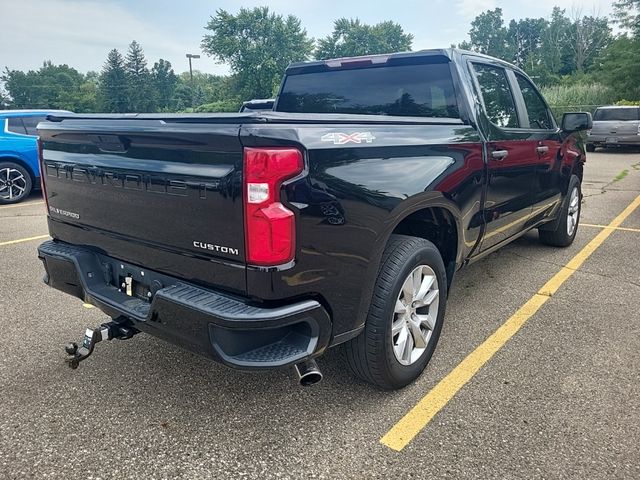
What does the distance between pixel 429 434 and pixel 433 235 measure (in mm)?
1261

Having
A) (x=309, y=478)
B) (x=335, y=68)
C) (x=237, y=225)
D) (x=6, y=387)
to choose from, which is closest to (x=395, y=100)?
(x=335, y=68)

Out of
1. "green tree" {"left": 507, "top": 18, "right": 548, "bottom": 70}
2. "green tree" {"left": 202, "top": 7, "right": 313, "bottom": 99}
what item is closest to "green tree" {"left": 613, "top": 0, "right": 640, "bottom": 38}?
"green tree" {"left": 202, "top": 7, "right": 313, "bottom": 99}

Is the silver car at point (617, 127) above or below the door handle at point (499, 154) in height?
below

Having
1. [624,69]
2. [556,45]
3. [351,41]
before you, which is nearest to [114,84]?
[351,41]

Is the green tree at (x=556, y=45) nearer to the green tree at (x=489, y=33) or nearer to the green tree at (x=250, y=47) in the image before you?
the green tree at (x=489, y=33)

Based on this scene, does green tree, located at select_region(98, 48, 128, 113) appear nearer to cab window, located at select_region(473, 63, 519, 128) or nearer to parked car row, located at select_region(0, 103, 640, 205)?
parked car row, located at select_region(0, 103, 640, 205)

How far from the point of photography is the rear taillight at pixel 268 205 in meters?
2.00

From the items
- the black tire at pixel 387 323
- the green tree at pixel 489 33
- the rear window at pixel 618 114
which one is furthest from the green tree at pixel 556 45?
the black tire at pixel 387 323

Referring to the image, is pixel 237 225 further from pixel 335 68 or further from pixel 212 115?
pixel 335 68

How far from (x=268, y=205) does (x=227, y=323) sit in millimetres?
492

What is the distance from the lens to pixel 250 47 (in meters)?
75.4

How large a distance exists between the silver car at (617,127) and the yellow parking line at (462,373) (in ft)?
47.7

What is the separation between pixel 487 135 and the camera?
137 inches

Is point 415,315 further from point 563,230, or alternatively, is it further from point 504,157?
point 563,230
